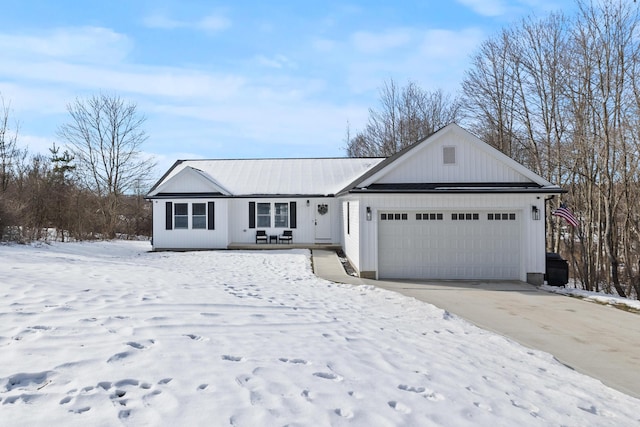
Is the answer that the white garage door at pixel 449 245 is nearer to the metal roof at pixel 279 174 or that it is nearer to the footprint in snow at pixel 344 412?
the metal roof at pixel 279 174

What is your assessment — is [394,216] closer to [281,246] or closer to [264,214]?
[281,246]

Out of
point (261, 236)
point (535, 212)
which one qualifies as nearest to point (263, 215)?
point (261, 236)

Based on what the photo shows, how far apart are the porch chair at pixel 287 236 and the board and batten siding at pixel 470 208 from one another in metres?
7.57

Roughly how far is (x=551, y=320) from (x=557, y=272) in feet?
15.8

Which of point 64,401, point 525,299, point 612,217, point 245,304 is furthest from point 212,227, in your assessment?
point 612,217

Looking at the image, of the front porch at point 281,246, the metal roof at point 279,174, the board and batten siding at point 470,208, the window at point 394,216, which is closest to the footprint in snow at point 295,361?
the board and batten siding at point 470,208

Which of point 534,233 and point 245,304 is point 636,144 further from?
point 245,304

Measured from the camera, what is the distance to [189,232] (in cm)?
1822

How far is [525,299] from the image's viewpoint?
9227 millimetres

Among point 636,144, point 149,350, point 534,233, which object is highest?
point 636,144

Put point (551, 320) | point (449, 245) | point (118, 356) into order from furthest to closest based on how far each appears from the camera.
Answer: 1. point (449, 245)
2. point (551, 320)
3. point (118, 356)

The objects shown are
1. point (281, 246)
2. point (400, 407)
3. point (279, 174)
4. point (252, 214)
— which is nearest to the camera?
point (400, 407)

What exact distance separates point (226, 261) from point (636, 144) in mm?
15423

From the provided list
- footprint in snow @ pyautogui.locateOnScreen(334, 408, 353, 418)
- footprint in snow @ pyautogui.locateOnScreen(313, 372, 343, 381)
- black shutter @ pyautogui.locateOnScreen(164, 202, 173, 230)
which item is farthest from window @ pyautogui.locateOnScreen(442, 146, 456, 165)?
black shutter @ pyautogui.locateOnScreen(164, 202, 173, 230)
